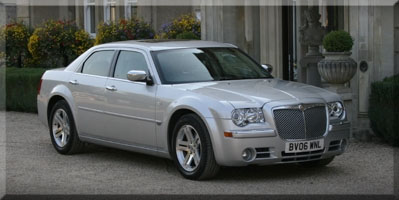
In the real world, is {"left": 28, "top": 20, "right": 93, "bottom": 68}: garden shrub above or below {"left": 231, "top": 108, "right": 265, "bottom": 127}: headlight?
above

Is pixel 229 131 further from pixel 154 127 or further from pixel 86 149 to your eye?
pixel 86 149

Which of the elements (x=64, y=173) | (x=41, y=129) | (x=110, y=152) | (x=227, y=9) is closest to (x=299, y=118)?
(x=64, y=173)

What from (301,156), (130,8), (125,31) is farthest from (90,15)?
(301,156)

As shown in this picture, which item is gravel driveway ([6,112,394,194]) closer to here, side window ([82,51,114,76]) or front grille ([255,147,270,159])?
front grille ([255,147,270,159])

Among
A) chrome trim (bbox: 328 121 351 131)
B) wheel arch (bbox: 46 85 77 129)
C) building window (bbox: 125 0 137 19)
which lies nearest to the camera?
chrome trim (bbox: 328 121 351 131)

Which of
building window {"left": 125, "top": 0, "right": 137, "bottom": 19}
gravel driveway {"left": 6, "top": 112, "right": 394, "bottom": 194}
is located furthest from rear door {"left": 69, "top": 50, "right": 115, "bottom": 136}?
building window {"left": 125, "top": 0, "right": 137, "bottom": 19}

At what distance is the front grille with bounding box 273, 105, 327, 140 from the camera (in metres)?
9.21

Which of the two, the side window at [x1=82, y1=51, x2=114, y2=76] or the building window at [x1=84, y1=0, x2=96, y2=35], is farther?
the building window at [x1=84, y1=0, x2=96, y2=35]

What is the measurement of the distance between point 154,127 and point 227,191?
5.07ft

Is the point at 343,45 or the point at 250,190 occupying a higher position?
the point at 343,45

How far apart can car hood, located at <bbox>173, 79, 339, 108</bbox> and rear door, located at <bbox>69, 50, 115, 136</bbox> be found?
138cm

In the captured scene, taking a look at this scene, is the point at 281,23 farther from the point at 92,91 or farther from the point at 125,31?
the point at 92,91

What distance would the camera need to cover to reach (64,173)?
10211 millimetres

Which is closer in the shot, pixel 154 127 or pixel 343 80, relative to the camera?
pixel 154 127
